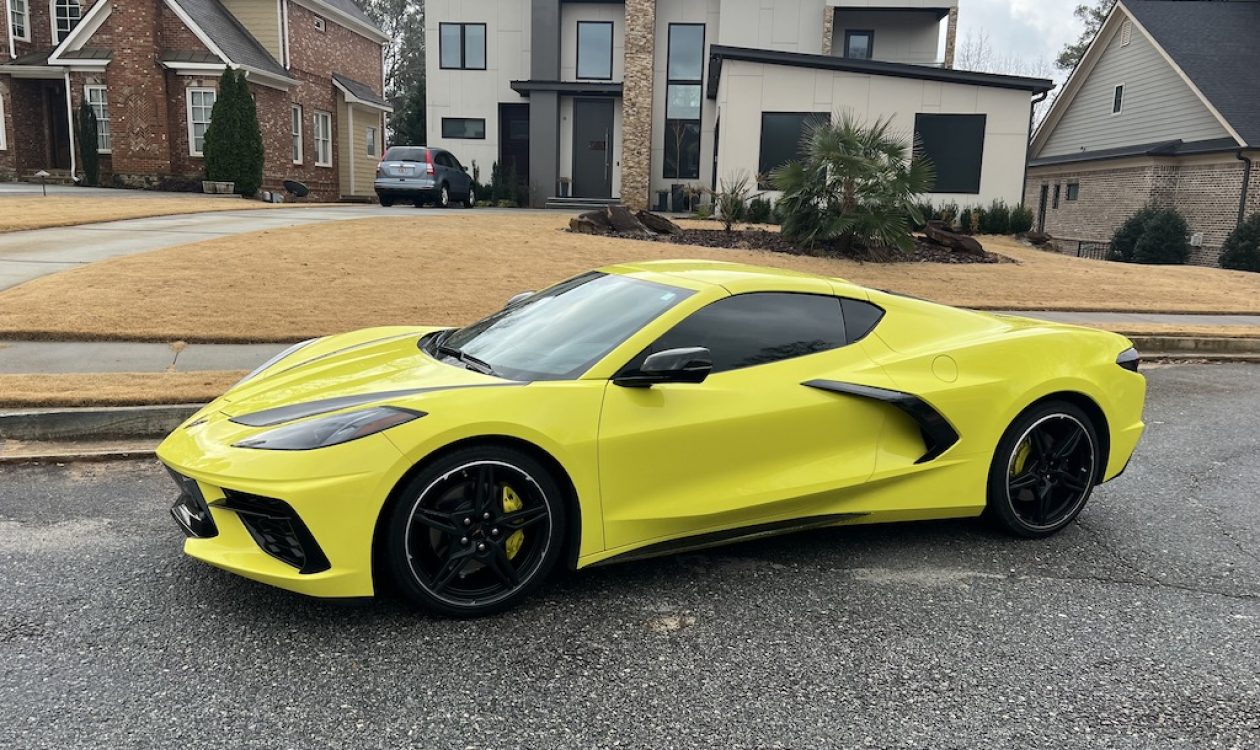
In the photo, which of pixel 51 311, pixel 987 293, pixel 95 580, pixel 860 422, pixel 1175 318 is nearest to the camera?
pixel 95 580

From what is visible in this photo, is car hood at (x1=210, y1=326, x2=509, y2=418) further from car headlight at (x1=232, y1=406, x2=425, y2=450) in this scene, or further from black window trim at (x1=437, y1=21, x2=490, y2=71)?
black window trim at (x1=437, y1=21, x2=490, y2=71)

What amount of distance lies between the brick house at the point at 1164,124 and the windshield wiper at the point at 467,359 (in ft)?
95.8

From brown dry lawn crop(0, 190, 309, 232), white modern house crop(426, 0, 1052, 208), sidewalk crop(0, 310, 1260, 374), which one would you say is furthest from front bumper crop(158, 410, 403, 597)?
white modern house crop(426, 0, 1052, 208)

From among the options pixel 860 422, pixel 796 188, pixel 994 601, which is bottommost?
pixel 994 601

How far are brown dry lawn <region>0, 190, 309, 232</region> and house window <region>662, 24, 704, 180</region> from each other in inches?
537

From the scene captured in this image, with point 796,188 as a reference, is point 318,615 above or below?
below

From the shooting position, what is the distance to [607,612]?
362 centimetres

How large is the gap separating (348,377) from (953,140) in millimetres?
22918

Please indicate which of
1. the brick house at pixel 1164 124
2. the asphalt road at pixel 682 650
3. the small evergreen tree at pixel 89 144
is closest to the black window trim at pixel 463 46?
the small evergreen tree at pixel 89 144

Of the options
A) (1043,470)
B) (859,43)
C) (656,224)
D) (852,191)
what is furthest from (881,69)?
(1043,470)

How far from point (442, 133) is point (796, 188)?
2002 cm

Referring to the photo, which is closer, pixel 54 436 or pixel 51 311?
pixel 54 436

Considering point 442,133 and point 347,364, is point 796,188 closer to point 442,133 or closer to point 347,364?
point 347,364

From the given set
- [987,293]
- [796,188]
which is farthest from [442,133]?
[987,293]
